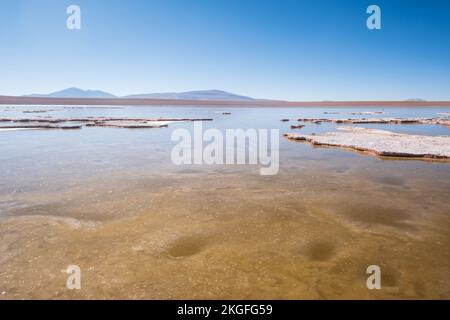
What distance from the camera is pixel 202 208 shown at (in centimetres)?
718

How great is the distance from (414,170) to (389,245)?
274 inches

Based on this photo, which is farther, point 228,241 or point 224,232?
point 224,232

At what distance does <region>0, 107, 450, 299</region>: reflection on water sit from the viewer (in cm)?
424

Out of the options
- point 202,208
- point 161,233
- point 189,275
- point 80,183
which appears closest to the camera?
point 189,275

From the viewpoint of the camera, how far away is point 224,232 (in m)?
5.89

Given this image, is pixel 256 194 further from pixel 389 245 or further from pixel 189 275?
pixel 189 275

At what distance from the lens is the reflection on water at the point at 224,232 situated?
4242mm

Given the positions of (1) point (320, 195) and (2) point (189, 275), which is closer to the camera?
(2) point (189, 275)

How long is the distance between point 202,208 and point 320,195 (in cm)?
315

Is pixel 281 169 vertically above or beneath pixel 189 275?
above

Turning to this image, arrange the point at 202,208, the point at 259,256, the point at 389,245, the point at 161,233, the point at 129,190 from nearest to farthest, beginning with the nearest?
the point at 259,256
the point at 389,245
the point at 161,233
the point at 202,208
the point at 129,190

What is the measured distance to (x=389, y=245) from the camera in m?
5.34

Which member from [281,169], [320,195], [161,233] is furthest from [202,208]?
[281,169]
